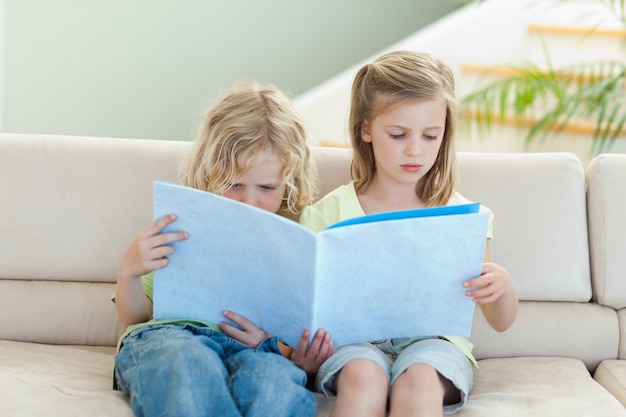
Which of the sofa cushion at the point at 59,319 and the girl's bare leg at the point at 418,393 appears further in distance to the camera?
the sofa cushion at the point at 59,319

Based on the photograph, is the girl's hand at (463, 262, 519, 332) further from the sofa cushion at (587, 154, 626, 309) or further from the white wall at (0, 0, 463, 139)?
the white wall at (0, 0, 463, 139)

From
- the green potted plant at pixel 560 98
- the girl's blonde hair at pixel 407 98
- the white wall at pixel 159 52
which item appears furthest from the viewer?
the white wall at pixel 159 52

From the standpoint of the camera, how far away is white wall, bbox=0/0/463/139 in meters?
3.78

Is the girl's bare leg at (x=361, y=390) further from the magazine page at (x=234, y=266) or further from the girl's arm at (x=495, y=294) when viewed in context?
the girl's arm at (x=495, y=294)

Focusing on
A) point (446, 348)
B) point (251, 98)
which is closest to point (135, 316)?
point (251, 98)

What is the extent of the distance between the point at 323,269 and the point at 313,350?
0.20 meters

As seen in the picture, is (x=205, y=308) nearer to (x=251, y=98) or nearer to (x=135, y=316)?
(x=135, y=316)

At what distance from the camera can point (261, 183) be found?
5.41ft

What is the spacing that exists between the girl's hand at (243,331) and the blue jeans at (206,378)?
0.8 inches

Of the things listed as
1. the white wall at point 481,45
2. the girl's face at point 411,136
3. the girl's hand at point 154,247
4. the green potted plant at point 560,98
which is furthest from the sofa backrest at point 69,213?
the white wall at point 481,45

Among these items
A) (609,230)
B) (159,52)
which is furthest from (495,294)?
(159,52)

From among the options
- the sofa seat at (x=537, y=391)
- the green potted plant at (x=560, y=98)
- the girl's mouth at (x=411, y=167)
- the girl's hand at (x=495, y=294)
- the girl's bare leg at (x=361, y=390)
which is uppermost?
the green potted plant at (x=560, y=98)

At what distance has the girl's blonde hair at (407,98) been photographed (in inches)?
66.4

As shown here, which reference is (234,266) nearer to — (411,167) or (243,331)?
(243,331)
